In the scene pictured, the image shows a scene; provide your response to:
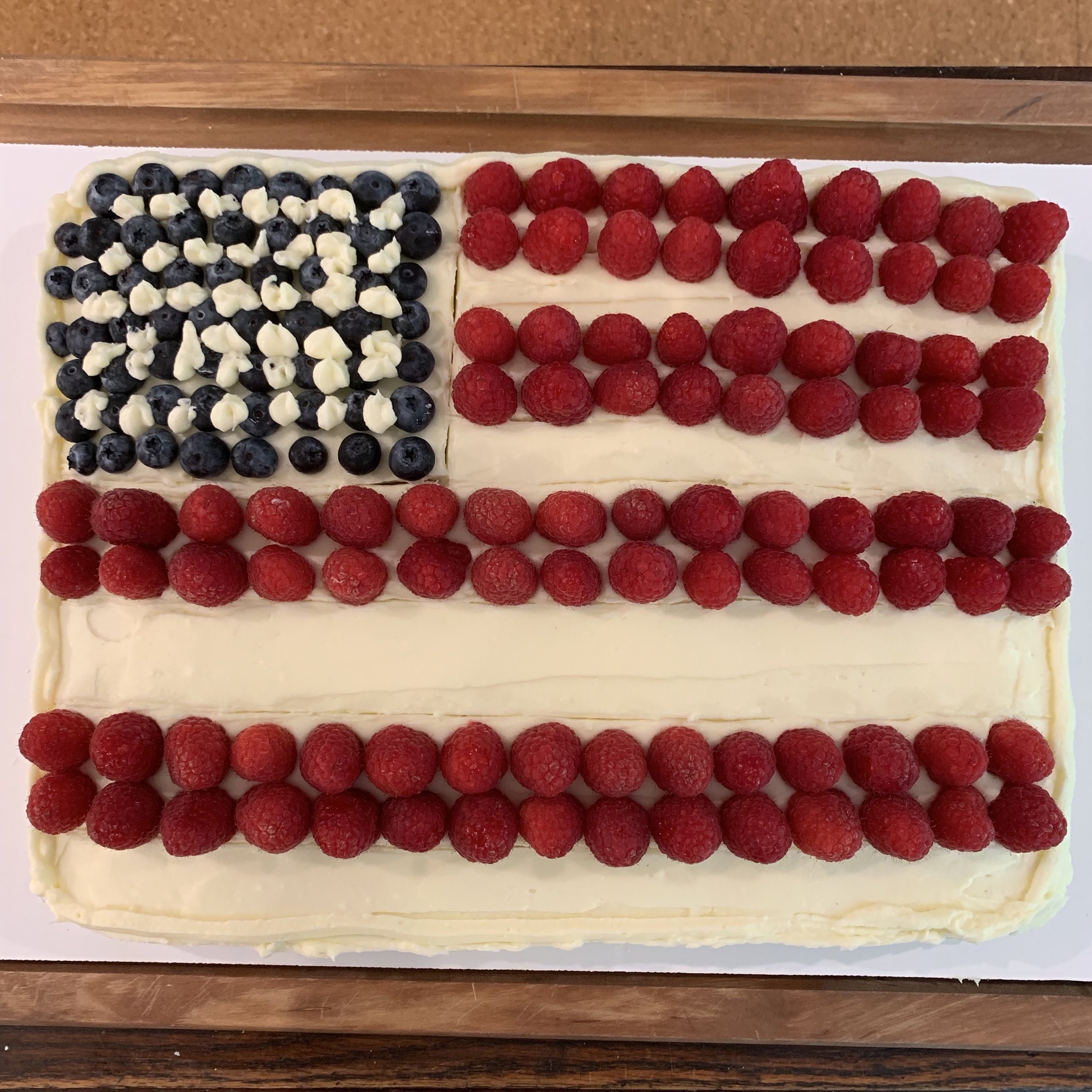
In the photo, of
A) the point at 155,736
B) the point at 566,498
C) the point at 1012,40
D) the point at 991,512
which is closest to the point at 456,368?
the point at 566,498

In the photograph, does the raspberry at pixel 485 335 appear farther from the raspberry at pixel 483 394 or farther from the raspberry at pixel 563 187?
the raspberry at pixel 563 187

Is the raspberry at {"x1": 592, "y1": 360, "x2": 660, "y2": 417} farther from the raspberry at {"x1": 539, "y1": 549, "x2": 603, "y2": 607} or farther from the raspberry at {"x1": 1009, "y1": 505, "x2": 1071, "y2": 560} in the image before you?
the raspberry at {"x1": 1009, "y1": 505, "x2": 1071, "y2": 560}

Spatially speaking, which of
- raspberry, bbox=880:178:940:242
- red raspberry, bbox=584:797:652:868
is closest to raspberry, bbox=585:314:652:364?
raspberry, bbox=880:178:940:242

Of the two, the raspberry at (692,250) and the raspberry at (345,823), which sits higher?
the raspberry at (692,250)

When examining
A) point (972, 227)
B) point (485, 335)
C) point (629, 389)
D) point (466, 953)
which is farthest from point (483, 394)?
point (466, 953)

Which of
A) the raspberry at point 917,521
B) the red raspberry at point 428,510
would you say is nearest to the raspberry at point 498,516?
the red raspberry at point 428,510

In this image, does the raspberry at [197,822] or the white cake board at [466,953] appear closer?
the raspberry at [197,822]

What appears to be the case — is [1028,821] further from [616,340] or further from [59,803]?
[59,803]

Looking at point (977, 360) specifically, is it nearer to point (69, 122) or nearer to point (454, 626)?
point (454, 626)
